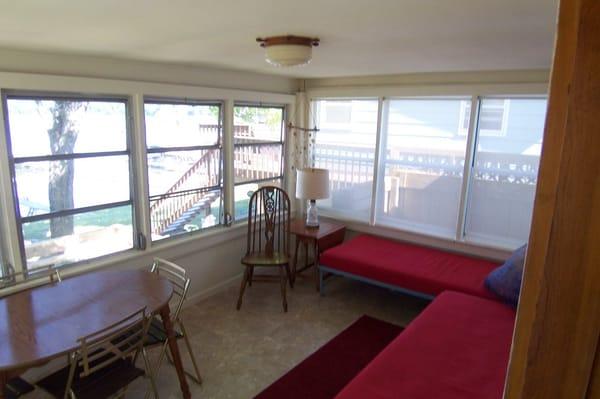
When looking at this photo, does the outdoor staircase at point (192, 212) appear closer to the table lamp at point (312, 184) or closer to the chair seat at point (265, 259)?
the chair seat at point (265, 259)

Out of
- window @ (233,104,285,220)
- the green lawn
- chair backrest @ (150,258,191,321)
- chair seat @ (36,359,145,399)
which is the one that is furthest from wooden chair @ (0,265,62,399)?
window @ (233,104,285,220)

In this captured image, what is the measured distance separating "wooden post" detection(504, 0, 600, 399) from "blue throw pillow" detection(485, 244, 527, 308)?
245cm

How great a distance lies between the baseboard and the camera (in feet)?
12.0

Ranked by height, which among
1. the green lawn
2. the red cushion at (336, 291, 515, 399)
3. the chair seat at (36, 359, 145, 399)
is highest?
the green lawn

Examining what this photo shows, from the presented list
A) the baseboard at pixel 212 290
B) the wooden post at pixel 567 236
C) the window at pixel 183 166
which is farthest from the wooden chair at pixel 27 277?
the wooden post at pixel 567 236

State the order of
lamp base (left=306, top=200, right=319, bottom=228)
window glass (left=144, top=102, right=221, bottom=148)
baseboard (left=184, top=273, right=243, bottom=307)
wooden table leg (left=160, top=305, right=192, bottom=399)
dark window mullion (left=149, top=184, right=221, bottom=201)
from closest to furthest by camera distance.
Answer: wooden table leg (left=160, top=305, right=192, bottom=399) → window glass (left=144, top=102, right=221, bottom=148) → dark window mullion (left=149, top=184, right=221, bottom=201) → baseboard (left=184, top=273, right=243, bottom=307) → lamp base (left=306, top=200, right=319, bottom=228)

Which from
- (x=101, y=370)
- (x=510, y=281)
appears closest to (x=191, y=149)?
(x=101, y=370)

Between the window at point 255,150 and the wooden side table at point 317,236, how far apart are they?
24.0 inches

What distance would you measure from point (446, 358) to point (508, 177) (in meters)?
2.02

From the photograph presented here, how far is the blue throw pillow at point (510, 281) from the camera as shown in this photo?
2.69 m

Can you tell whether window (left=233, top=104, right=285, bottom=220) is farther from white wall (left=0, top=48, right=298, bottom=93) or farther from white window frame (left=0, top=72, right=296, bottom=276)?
white wall (left=0, top=48, right=298, bottom=93)

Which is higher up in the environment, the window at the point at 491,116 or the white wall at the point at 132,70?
the white wall at the point at 132,70

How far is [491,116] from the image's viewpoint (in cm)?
346

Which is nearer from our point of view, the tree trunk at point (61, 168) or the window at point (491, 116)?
the tree trunk at point (61, 168)
